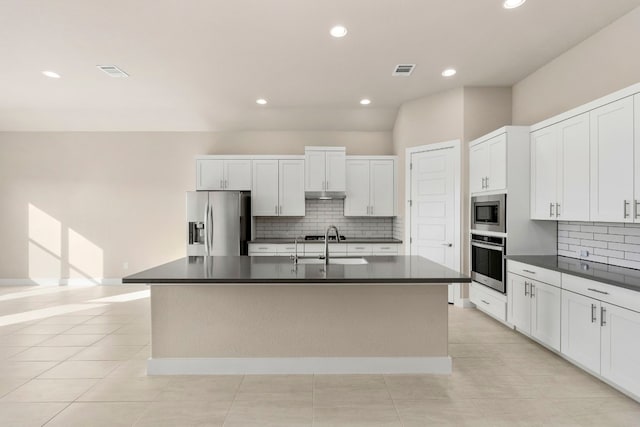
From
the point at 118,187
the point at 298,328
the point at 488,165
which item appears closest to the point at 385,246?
the point at 488,165

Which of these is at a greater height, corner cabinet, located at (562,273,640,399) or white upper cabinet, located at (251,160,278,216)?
white upper cabinet, located at (251,160,278,216)

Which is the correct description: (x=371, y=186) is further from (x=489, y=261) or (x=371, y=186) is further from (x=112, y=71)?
(x=112, y=71)

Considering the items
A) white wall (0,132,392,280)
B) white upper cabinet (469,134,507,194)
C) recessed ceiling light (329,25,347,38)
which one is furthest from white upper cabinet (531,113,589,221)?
white wall (0,132,392,280)

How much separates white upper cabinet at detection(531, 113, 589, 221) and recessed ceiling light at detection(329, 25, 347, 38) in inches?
89.3

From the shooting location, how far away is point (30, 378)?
114 inches

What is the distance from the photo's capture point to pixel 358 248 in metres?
5.75

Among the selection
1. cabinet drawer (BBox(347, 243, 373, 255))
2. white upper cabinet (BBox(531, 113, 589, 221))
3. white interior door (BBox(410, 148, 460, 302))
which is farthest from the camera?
cabinet drawer (BBox(347, 243, 373, 255))

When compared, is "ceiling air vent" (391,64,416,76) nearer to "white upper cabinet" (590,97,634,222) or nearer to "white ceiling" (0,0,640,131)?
"white ceiling" (0,0,640,131)

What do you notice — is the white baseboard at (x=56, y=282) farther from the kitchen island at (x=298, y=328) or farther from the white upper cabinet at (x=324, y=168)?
the kitchen island at (x=298, y=328)

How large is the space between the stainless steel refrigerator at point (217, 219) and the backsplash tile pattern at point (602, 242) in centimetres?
431

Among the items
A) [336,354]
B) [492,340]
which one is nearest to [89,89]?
[336,354]

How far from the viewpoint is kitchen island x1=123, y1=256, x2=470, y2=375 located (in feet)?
9.48

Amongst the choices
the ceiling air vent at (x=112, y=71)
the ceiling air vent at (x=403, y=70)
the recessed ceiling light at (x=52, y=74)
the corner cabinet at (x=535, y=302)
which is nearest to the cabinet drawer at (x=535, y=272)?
the corner cabinet at (x=535, y=302)

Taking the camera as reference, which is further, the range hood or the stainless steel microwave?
the range hood
